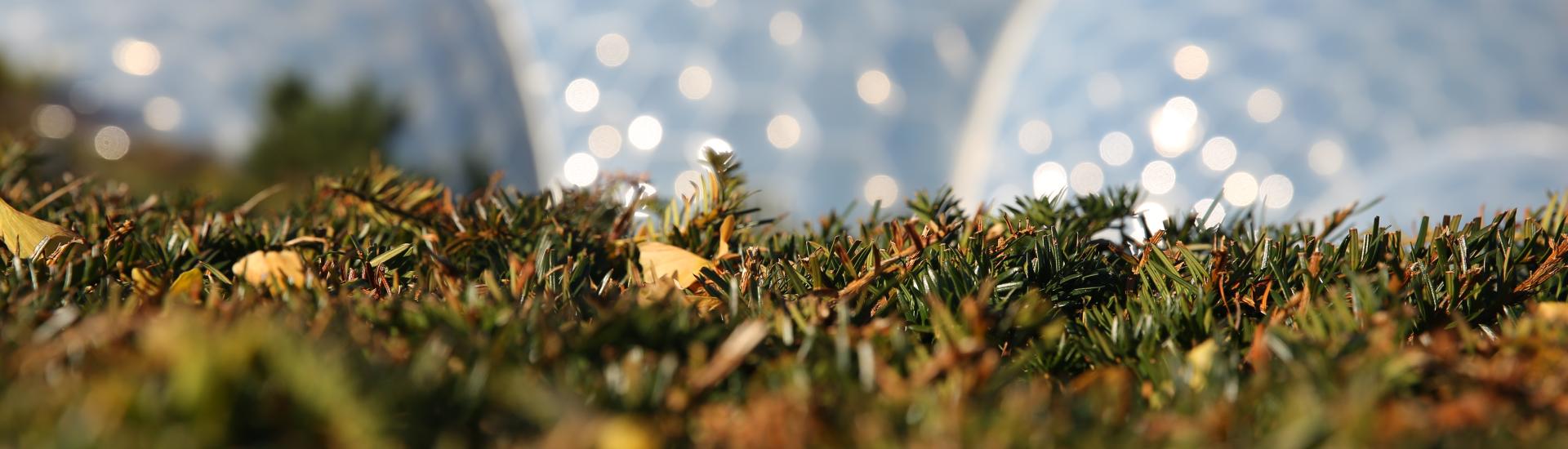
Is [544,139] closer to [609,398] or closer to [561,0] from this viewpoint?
[561,0]

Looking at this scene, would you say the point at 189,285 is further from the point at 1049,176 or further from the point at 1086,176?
the point at 1049,176

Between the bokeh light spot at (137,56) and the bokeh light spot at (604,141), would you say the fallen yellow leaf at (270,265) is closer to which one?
the bokeh light spot at (604,141)

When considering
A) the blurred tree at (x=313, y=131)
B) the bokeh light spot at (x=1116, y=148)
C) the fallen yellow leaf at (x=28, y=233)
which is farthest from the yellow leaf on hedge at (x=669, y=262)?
the blurred tree at (x=313, y=131)

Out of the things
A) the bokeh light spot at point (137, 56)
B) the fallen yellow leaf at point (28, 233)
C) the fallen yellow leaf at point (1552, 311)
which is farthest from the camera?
the bokeh light spot at point (137, 56)

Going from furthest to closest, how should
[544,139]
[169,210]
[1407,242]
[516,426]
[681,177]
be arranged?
[544,139]
[681,177]
[169,210]
[1407,242]
[516,426]

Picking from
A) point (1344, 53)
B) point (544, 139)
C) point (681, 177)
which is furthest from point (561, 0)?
point (1344, 53)

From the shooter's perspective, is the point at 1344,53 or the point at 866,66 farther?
the point at 866,66

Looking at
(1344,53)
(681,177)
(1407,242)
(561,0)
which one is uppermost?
(561,0)

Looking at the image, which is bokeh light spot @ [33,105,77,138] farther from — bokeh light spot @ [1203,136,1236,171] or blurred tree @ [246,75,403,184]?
bokeh light spot @ [1203,136,1236,171]
